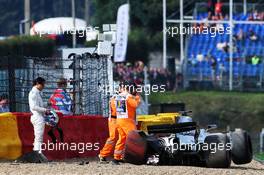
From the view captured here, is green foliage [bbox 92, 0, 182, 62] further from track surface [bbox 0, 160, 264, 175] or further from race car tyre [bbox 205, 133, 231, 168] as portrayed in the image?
track surface [bbox 0, 160, 264, 175]

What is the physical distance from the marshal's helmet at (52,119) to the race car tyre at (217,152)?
334 centimetres

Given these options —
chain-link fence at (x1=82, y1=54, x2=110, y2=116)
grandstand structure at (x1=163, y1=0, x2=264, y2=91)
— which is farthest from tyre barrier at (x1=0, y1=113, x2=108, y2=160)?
grandstand structure at (x1=163, y1=0, x2=264, y2=91)

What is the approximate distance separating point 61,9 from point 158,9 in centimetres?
1744

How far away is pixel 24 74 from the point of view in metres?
24.3

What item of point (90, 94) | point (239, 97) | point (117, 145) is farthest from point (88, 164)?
point (239, 97)

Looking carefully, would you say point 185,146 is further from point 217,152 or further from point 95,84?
point 95,84

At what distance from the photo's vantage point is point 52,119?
21188 millimetres

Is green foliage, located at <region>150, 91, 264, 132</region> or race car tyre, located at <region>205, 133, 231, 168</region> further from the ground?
race car tyre, located at <region>205, 133, 231, 168</region>

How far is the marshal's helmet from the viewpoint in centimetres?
2108

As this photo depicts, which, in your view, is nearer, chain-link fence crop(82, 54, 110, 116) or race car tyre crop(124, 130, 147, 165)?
race car tyre crop(124, 130, 147, 165)

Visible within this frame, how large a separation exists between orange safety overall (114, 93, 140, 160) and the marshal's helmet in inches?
69.8

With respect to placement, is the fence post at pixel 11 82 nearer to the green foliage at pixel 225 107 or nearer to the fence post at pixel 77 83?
the fence post at pixel 77 83

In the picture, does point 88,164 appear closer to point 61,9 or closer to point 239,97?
point 239,97

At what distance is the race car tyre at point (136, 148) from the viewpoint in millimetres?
19375
